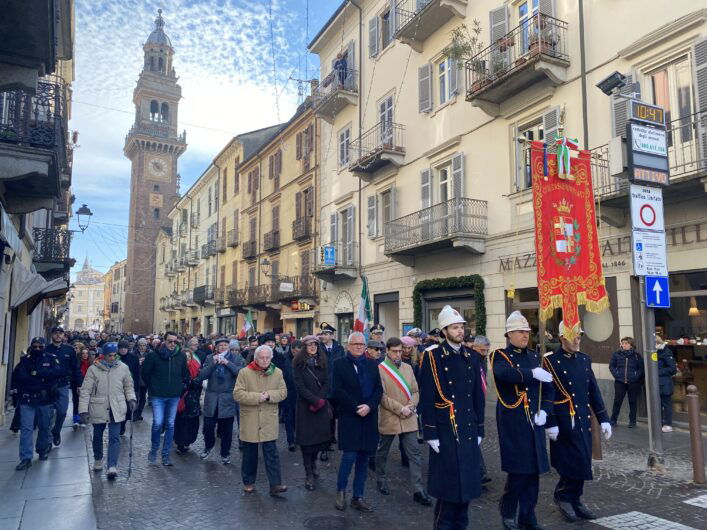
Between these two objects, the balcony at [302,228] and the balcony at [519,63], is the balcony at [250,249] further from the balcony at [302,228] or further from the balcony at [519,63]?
the balcony at [519,63]

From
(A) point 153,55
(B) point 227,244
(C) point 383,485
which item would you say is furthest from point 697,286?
(A) point 153,55

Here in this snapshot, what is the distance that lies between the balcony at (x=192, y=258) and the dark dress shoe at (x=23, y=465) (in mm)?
39109

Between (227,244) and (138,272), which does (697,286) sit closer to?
(227,244)

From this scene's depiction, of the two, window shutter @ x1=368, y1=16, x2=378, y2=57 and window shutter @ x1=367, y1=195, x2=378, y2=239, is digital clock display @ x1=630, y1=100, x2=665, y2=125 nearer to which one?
window shutter @ x1=367, y1=195, x2=378, y2=239

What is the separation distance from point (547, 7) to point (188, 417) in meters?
12.2

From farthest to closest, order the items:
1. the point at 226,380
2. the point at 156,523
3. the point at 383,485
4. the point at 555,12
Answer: the point at 555,12 < the point at 226,380 < the point at 383,485 < the point at 156,523

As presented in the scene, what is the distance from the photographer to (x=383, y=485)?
22.6 feet

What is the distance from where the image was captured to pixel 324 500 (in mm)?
6598

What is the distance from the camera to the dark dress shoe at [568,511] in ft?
18.9

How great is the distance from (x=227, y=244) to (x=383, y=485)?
33069mm

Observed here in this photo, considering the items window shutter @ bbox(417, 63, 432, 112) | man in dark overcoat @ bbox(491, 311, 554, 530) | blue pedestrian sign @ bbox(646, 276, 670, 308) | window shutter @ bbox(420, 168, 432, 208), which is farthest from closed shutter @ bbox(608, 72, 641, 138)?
man in dark overcoat @ bbox(491, 311, 554, 530)

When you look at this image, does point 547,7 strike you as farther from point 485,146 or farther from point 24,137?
point 24,137

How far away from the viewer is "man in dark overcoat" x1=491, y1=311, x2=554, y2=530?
521 cm

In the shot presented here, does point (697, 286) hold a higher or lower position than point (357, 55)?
lower
